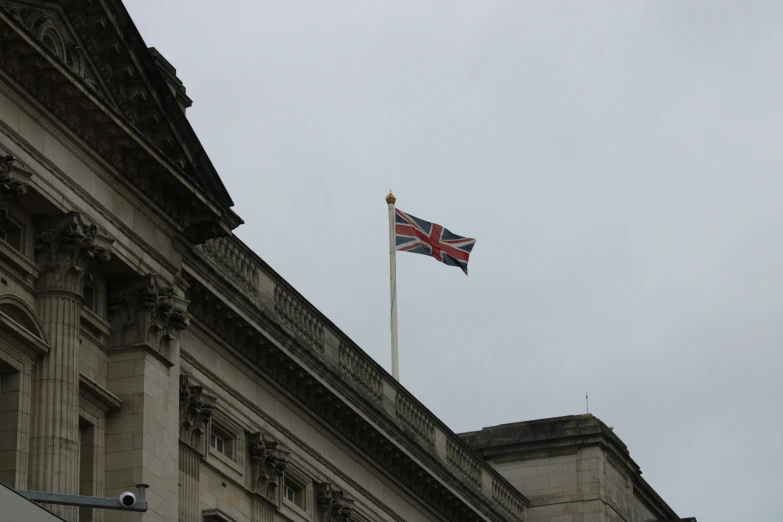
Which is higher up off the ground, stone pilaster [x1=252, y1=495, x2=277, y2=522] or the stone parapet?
the stone parapet

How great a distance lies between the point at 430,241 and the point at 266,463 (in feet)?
55.5

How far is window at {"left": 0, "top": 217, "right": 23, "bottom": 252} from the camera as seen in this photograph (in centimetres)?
3672

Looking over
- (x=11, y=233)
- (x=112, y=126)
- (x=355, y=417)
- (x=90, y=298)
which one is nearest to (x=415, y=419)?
(x=355, y=417)

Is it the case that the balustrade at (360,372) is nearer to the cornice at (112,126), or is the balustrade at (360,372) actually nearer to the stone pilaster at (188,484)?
the stone pilaster at (188,484)

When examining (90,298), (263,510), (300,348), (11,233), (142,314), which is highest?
(300,348)

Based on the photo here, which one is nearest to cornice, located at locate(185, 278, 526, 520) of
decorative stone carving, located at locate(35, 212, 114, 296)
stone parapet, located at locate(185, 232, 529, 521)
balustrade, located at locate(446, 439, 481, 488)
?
stone parapet, located at locate(185, 232, 529, 521)

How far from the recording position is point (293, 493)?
159ft

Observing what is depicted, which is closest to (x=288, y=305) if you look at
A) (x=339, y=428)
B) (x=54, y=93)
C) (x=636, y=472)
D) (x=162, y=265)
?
(x=339, y=428)

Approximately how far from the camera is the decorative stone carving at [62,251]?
37.3 meters

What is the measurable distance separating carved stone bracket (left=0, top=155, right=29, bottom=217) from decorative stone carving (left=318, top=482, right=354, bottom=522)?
50.4 ft

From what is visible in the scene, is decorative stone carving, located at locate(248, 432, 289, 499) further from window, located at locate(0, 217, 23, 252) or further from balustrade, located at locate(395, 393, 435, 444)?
window, located at locate(0, 217, 23, 252)

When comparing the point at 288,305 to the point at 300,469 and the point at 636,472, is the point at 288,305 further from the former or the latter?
the point at 636,472

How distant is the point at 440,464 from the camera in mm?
55562

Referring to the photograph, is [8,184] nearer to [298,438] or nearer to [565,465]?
[298,438]
